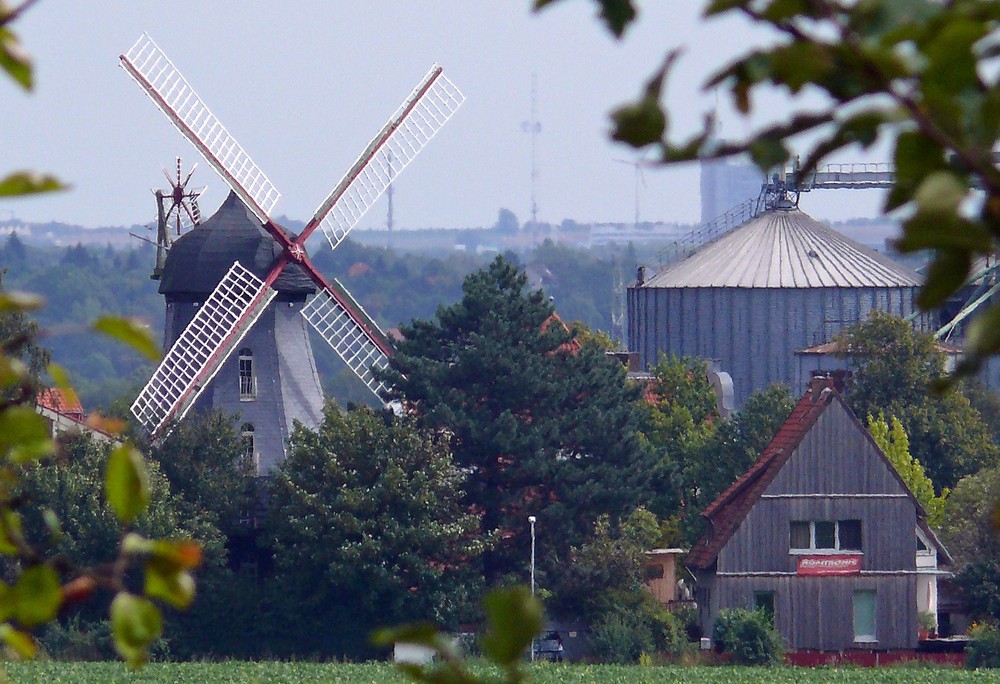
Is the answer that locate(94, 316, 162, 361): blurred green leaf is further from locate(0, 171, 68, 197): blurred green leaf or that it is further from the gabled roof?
the gabled roof

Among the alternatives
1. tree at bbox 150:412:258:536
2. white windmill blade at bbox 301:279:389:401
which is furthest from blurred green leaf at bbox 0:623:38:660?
white windmill blade at bbox 301:279:389:401

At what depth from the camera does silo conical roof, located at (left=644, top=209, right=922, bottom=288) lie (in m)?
62.8

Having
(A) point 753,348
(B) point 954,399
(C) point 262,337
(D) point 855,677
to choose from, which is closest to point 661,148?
(D) point 855,677

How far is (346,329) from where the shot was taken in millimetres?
44781

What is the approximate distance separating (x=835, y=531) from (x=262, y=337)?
47.5ft

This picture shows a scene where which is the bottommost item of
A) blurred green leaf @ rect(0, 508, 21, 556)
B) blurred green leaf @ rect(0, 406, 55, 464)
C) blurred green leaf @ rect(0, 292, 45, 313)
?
blurred green leaf @ rect(0, 508, 21, 556)

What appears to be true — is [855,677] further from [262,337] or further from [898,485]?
[262,337]

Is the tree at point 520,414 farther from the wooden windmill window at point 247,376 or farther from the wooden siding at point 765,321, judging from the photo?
the wooden siding at point 765,321

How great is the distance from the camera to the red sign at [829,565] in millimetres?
39531

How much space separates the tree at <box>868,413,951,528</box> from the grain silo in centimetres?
1532

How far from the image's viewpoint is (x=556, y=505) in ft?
125

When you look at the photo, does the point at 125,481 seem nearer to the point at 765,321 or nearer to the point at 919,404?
the point at 919,404

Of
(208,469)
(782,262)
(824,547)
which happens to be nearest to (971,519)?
(824,547)

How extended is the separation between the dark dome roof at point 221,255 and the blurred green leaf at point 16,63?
4085cm
